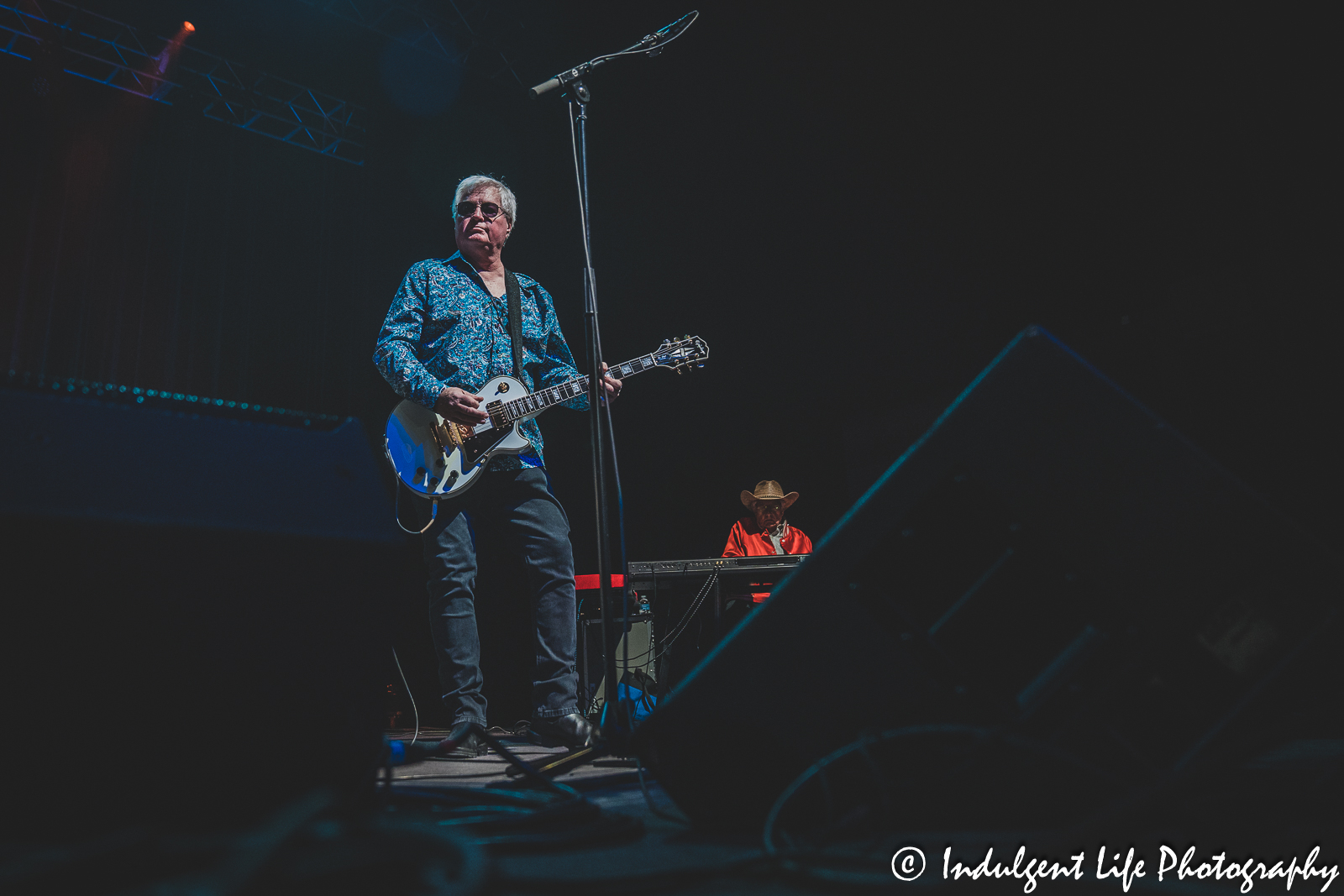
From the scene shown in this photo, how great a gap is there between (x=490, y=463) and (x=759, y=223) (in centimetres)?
328

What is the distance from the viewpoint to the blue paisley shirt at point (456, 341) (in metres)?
2.51

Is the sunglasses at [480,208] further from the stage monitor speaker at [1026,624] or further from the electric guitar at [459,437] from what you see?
the stage monitor speaker at [1026,624]

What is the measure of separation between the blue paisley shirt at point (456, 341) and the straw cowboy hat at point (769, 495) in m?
3.34

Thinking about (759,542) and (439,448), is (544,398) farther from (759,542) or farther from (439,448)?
(759,542)

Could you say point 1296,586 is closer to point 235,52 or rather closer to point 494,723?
point 494,723

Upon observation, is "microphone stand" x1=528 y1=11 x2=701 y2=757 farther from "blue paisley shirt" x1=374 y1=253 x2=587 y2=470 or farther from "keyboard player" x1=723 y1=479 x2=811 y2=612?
"keyboard player" x1=723 y1=479 x2=811 y2=612

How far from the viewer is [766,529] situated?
5.86m

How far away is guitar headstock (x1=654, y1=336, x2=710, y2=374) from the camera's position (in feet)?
10.1

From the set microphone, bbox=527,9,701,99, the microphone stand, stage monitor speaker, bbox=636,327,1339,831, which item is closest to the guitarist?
the microphone stand

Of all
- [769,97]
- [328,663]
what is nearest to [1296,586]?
[328,663]

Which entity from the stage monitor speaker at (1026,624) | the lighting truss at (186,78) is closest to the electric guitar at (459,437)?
the stage monitor speaker at (1026,624)

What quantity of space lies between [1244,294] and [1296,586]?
3322mm

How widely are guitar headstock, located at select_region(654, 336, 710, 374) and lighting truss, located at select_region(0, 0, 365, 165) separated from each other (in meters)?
3.90

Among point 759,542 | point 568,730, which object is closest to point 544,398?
point 568,730
